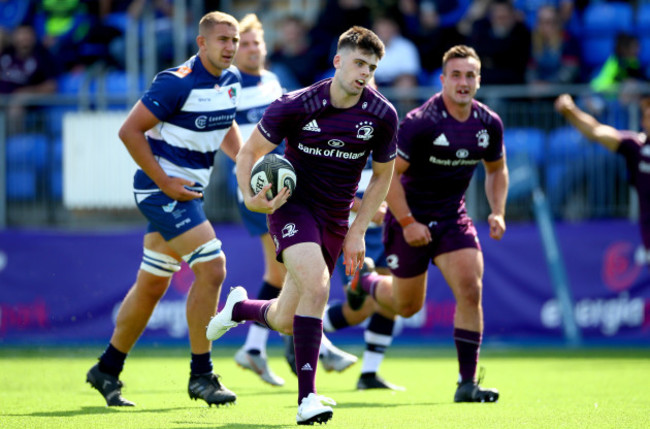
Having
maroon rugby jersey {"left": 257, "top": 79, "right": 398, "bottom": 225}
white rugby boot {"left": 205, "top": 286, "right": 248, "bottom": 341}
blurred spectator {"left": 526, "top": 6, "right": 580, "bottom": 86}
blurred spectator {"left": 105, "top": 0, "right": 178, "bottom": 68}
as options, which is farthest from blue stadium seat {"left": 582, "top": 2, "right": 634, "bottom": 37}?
white rugby boot {"left": 205, "top": 286, "right": 248, "bottom": 341}

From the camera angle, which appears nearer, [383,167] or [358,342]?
[383,167]

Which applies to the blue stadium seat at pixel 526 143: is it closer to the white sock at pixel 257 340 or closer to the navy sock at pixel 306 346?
the white sock at pixel 257 340

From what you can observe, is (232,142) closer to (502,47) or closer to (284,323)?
(284,323)

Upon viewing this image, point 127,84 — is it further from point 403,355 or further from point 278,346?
point 403,355

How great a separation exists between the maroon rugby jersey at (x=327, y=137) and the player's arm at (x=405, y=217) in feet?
4.11

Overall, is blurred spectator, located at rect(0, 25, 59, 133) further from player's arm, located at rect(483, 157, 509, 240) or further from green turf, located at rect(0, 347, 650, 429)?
player's arm, located at rect(483, 157, 509, 240)

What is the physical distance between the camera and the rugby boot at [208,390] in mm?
7250

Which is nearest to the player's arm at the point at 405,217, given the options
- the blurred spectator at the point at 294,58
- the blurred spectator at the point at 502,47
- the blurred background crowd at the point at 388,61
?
the blurred background crowd at the point at 388,61

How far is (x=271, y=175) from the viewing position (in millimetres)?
6289

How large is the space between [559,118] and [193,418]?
28.9ft

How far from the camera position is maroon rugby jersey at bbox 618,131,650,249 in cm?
1147

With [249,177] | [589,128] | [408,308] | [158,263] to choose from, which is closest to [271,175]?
[249,177]

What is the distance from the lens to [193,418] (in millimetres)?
6652

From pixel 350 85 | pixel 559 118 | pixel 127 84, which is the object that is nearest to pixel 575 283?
pixel 559 118
